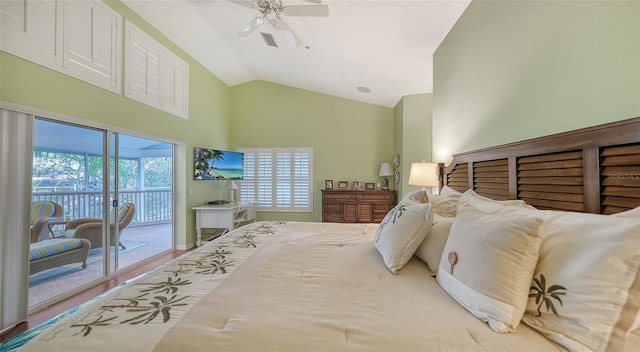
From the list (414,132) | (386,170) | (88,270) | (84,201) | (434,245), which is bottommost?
(88,270)

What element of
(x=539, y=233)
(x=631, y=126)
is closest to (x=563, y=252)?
(x=539, y=233)

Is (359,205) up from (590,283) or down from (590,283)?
down

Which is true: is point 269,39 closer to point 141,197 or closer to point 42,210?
point 42,210

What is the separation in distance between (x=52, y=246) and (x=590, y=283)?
396 cm

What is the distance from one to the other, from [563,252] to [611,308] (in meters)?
0.18

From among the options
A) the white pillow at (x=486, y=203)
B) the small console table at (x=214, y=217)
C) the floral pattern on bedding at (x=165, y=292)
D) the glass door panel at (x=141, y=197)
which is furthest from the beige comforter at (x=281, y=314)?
the small console table at (x=214, y=217)

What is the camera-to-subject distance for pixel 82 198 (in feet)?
8.60

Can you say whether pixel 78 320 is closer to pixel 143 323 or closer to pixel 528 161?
pixel 143 323

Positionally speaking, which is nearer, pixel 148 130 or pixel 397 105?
pixel 148 130

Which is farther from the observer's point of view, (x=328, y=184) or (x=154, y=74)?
(x=328, y=184)

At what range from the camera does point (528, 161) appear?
152 cm

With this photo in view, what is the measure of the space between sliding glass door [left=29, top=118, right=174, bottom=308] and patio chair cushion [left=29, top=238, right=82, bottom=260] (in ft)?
0.03

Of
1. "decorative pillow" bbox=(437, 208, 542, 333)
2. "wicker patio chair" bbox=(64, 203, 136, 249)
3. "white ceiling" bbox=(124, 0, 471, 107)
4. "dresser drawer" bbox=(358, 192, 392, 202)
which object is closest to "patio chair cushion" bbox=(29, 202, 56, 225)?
"wicker patio chair" bbox=(64, 203, 136, 249)

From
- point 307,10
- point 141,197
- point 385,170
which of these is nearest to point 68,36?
point 307,10
